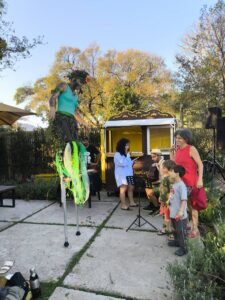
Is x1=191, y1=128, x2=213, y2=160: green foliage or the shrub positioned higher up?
x1=191, y1=128, x2=213, y2=160: green foliage

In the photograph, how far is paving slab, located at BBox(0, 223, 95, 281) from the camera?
10.3ft

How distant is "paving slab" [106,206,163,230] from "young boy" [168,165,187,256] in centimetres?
101

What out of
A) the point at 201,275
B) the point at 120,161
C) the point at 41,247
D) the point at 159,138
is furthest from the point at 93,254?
the point at 159,138

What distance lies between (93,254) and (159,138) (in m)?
4.12

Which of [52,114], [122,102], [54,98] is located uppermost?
[122,102]

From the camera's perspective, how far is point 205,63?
1563cm

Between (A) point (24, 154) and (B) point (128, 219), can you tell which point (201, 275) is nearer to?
(B) point (128, 219)

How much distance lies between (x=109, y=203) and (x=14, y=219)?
2165mm

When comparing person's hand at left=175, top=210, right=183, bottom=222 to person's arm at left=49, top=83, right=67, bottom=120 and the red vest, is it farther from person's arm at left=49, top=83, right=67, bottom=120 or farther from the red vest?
person's arm at left=49, top=83, right=67, bottom=120

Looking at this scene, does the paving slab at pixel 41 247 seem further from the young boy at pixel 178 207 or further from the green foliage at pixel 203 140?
the green foliage at pixel 203 140

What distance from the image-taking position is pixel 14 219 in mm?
5125

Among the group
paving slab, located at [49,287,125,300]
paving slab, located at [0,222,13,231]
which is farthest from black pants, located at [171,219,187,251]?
paving slab, located at [0,222,13,231]

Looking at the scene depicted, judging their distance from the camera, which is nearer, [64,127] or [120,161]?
[64,127]

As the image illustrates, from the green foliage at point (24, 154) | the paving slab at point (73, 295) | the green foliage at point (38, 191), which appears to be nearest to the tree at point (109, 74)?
the green foliage at point (24, 154)
